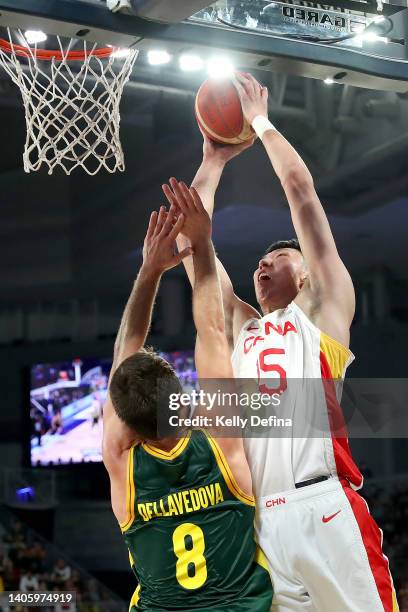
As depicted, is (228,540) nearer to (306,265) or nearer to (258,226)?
(306,265)

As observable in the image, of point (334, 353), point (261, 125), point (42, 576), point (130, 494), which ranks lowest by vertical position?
point (42, 576)

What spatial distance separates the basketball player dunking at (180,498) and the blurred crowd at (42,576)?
281 inches

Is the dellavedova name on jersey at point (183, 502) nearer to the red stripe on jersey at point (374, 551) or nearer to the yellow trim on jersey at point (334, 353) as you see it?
the red stripe on jersey at point (374, 551)

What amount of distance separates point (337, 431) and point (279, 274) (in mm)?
632

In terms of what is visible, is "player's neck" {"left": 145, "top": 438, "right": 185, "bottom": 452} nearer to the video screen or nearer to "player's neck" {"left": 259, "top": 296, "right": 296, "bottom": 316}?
"player's neck" {"left": 259, "top": 296, "right": 296, "bottom": 316}

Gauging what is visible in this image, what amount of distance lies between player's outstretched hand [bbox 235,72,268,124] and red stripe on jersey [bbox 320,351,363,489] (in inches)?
37.1

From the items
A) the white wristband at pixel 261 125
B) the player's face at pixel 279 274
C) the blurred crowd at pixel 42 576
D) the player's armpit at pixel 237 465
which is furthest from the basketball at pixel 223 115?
the blurred crowd at pixel 42 576

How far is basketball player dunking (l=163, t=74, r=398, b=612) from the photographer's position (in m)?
2.76

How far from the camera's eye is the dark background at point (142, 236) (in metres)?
10.2

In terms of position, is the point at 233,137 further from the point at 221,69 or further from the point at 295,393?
the point at 295,393

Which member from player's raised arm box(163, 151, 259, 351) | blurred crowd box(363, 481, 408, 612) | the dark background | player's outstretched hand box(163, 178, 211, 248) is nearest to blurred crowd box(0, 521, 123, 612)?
the dark background

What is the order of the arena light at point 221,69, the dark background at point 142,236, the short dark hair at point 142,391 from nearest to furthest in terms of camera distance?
the short dark hair at point 142,391
the arena light at point 221,69
the dark background at point 142,236

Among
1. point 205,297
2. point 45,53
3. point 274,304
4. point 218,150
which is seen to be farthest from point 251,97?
point 45,53

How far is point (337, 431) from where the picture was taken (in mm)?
2904
